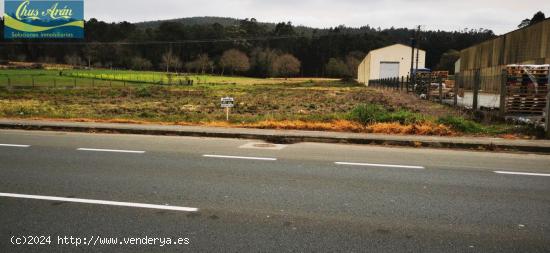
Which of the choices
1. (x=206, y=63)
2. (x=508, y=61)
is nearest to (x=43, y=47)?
(x=206, y=63)

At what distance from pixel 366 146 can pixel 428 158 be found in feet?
6.68

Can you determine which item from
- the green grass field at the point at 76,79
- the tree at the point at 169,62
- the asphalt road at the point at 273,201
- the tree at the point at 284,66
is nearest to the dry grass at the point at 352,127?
the asphalt road at the point at 273,201

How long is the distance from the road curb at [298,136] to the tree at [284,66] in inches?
5038

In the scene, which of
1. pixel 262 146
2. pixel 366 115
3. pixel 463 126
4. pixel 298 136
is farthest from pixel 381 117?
pixel 262 146

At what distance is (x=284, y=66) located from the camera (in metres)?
144

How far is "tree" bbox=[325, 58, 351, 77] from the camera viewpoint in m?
154

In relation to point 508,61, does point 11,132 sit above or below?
below

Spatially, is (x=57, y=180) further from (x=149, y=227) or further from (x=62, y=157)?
(x=149, y=227)

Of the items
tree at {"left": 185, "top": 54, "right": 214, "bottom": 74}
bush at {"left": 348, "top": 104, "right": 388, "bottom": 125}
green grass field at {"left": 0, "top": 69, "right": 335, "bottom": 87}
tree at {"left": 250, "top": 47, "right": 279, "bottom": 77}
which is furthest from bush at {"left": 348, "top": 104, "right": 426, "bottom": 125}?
tree at {"left": 185, "top": 54, "right": 214, "bottom": 74}

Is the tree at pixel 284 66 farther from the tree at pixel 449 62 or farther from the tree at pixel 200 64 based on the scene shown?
the tree at pixel 449 62

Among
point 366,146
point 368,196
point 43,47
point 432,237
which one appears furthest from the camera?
point 43,47

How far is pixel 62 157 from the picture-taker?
9109 mm

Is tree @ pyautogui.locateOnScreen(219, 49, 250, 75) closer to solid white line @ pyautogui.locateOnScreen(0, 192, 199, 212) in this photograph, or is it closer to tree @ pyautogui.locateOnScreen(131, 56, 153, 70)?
tree @ pyautogui.locateOnScreen(131, 56, 153, 70)

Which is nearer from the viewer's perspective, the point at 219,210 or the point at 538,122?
the point at 219,210
